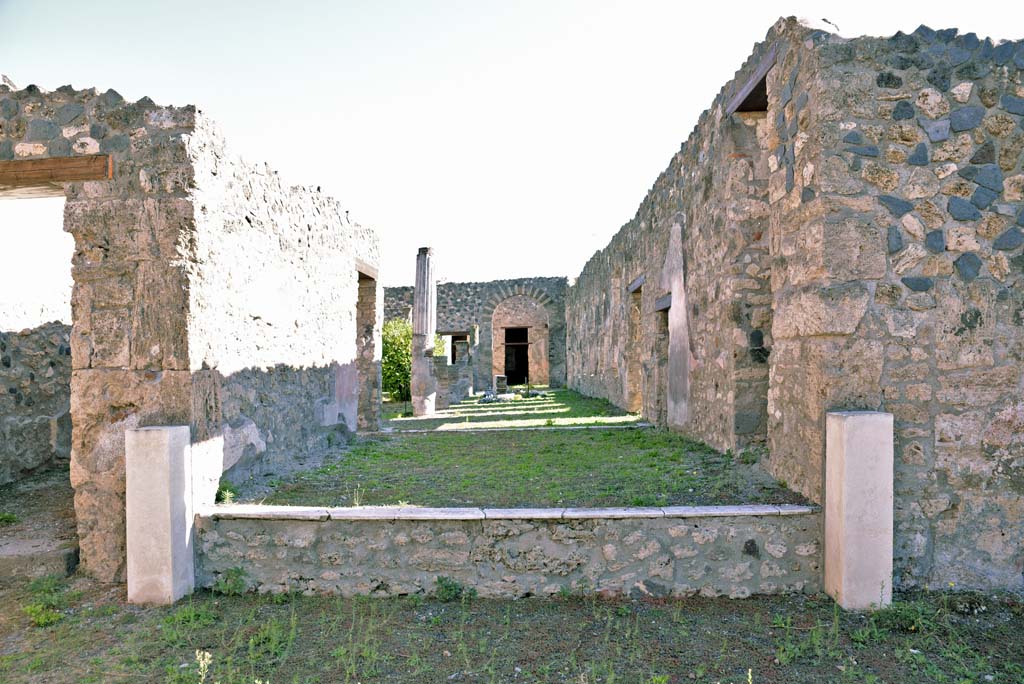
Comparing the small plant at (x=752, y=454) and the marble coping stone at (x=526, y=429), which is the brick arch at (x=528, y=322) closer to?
the marble coping stone at (x=526, y=429)

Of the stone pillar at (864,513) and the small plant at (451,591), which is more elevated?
the stone pillar at (864,513)

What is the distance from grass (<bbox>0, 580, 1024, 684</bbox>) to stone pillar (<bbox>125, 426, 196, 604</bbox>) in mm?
130

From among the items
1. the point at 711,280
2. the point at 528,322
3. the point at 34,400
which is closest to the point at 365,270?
the point at 34,400

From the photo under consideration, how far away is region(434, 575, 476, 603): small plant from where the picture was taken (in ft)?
11.7

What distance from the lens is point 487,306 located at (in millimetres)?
22188

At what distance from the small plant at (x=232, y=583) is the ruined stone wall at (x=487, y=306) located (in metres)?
17.7

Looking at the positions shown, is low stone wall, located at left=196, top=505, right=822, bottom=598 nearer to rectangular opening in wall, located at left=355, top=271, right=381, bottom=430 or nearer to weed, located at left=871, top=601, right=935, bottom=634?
weed, located at left=871, top=601, right=935, bottom=634

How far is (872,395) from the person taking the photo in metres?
3.51

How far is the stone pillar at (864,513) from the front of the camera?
3.28 m

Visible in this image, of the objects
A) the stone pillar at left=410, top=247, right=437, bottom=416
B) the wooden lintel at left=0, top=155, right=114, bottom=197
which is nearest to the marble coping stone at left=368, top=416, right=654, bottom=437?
the stone pillar at left=410, top=247, right=437, bottom=416

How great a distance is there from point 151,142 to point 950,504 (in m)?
5.51

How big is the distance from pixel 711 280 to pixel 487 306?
54.6ft

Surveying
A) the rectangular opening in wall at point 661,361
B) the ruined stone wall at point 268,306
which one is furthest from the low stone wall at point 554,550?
the rectangular opening in wall at point 661,361

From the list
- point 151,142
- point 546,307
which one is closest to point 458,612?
point 151,142
